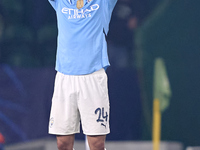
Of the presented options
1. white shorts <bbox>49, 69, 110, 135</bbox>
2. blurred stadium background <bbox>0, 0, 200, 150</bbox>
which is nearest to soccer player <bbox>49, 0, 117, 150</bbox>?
white shorts <bbox>49, 69, 110, 135</bbox>

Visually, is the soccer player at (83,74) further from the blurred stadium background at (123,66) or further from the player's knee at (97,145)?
the blurred stadium background at (123,66)

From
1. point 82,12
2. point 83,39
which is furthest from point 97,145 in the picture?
point 82,12

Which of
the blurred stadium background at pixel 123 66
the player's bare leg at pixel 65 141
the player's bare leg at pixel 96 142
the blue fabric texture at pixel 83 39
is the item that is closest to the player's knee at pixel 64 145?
the player's bare leg at pixel 65 141

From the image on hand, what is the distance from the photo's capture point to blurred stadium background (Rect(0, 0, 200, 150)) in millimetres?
4348

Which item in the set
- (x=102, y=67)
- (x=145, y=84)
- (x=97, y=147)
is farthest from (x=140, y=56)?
(x=97, y=147)

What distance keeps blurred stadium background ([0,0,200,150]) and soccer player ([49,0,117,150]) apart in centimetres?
85

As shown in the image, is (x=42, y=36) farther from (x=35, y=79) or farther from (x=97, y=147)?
(x=97, y=147)

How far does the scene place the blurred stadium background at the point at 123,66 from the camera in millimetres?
4348

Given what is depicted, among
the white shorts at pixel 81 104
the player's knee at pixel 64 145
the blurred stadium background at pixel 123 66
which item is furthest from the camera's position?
the blurred stadium background at pixel 123 66

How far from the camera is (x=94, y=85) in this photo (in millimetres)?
3461

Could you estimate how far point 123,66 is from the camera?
4383 millimetres

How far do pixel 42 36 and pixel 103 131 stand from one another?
1314 mm

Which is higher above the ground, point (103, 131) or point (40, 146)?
point (103, 131)

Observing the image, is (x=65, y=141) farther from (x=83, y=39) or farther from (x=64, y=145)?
(x=83, y=39)
